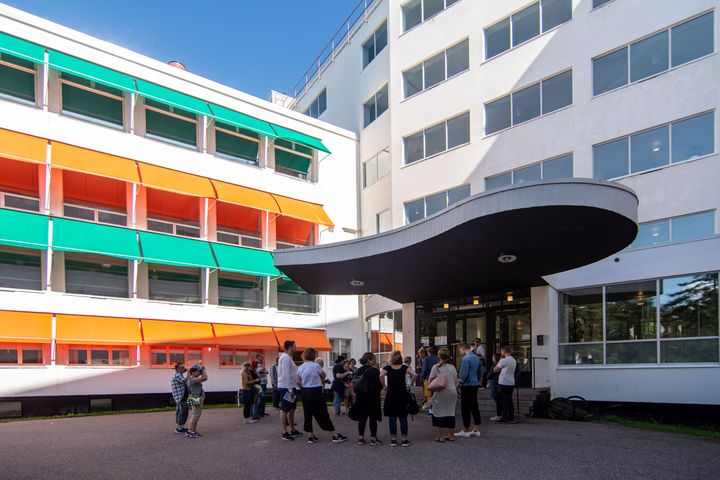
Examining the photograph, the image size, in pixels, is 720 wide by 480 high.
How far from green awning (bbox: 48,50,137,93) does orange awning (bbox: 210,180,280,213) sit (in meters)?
4.99

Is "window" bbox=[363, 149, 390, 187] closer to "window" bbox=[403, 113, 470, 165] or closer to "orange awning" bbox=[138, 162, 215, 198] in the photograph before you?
"window" bbox=[403, 113, 470, 165]

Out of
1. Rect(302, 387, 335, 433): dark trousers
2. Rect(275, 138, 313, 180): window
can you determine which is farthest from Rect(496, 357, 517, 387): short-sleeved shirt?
Rect(275, 138, 313, 180): window

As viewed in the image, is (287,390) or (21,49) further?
(21,49)

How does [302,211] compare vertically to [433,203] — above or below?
above

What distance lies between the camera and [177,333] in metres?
22.3

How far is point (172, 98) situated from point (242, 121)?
10.5 ft

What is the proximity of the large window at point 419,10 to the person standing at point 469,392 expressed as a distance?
1597 cm

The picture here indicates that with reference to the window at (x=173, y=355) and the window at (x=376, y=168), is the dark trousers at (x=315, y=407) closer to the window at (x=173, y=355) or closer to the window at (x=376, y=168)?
the window at (x=173, y=355)

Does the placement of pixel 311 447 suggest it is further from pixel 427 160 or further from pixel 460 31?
pixel 460 31

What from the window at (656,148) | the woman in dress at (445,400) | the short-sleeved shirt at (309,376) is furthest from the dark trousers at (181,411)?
the window at (656,148)

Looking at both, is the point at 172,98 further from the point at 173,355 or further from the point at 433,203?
the point at 433,203

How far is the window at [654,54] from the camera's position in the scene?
15.5m

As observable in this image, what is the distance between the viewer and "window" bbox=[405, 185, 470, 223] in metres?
21.1

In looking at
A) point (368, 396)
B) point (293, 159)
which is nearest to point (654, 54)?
point (368, 396)
